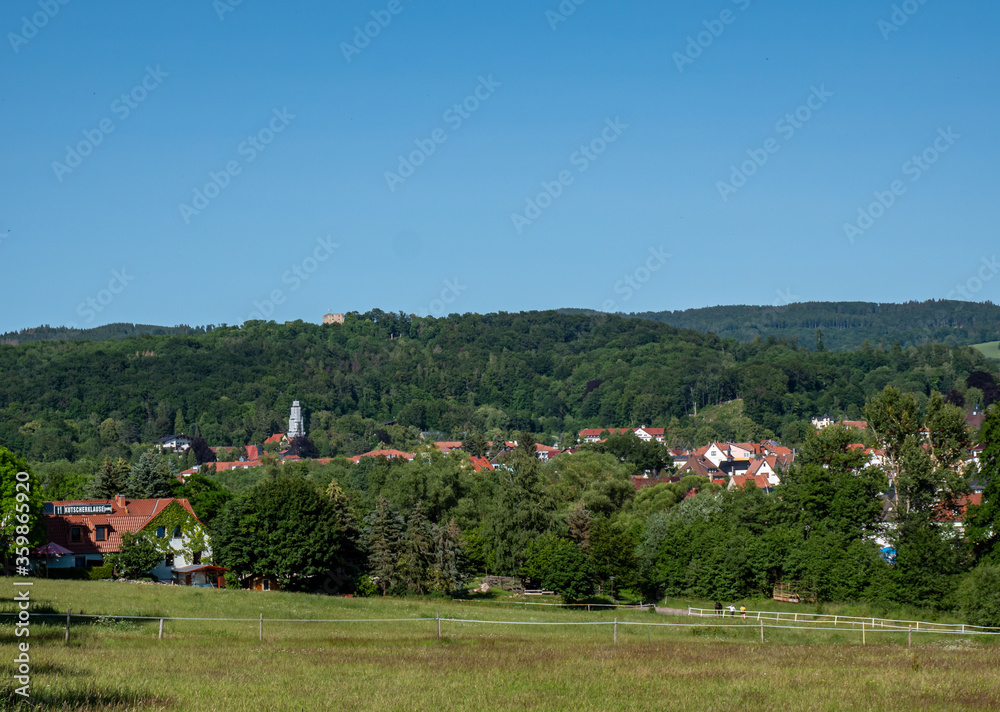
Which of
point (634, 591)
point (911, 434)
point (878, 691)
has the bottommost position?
point (634, 591)

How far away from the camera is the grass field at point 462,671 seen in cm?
1628

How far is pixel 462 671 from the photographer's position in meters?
20.0

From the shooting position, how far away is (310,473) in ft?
374

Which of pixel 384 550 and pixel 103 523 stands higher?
pixel 103 523

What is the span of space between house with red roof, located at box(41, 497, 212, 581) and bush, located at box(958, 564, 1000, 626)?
43723 millimetres

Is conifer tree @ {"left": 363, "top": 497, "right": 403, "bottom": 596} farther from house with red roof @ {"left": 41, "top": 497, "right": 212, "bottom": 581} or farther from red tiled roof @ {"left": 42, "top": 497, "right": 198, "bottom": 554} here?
red tiled roof @ {"left": 42, "top": 497, "right": 198, "bottom": 554}

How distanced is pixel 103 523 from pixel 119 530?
3.47 ft

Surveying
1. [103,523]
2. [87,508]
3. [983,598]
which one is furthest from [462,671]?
[87,508]

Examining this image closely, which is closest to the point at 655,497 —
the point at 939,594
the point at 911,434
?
the point at 911,434

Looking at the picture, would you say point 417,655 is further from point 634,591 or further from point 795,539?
point 634,591

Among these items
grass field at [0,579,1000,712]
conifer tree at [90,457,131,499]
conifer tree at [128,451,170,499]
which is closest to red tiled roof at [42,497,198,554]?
conifer tree at [128,451,170,499]

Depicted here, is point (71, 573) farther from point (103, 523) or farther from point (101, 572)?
point (103, 523)

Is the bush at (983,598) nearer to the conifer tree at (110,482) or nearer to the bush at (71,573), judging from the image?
the bush at (71,573)

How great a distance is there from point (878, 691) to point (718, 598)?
41327 mm
